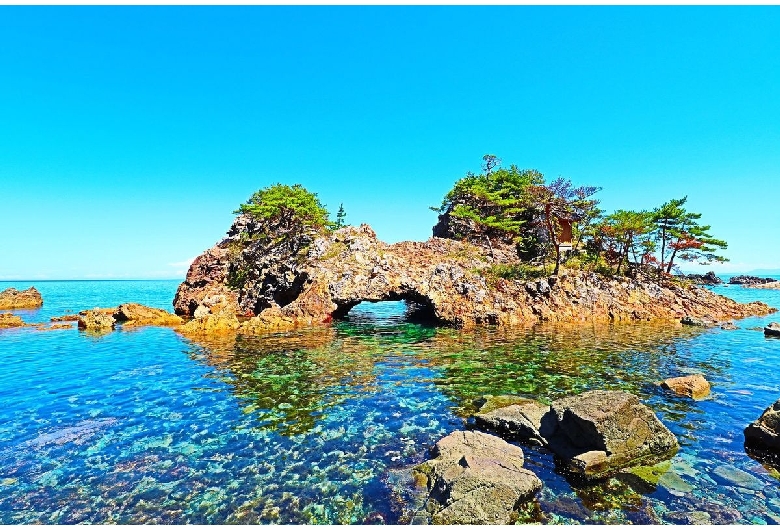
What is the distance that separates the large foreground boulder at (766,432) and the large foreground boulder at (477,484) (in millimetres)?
7261

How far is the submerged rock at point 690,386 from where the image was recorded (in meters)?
15.9

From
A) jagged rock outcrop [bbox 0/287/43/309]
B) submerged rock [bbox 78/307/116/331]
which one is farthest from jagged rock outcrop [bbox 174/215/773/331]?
jagged rock outcrop [bbox 0/287/43/309]

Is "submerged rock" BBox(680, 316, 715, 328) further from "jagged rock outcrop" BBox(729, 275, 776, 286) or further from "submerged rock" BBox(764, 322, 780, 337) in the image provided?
"jagged rock outcrop" BBox(729, 275, 776, 286)

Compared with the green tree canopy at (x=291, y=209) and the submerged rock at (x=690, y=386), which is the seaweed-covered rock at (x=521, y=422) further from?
the green tree canopy at (x=291, y=209)

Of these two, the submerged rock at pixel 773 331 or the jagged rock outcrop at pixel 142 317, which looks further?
the jagged rock outcrop at pixel 142 317

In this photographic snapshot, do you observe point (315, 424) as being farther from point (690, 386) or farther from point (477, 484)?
point (690, 386)

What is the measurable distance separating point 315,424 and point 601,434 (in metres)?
8.81

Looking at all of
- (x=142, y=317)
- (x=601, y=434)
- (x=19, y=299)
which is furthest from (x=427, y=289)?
(x=19, y=299)

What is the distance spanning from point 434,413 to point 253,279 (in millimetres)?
38009

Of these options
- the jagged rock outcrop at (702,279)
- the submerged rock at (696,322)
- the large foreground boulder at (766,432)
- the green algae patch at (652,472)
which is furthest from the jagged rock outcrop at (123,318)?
the jagged rock outcrop at (702,279)

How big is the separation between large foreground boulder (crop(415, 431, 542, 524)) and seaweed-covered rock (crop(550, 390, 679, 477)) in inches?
66.8

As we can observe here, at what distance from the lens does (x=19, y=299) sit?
211 feet

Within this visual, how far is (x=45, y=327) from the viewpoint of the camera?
37781mm

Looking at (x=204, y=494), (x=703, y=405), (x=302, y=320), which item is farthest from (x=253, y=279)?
(x=703, y=405)
